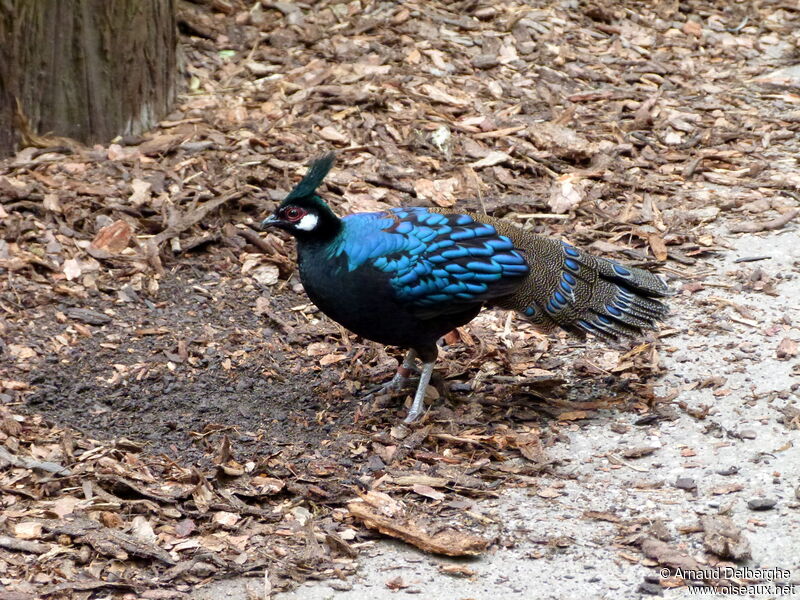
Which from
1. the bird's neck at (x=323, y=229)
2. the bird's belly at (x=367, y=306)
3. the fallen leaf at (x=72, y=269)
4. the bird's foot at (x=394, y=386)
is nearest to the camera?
the bird's belly at (x=367, y=306)

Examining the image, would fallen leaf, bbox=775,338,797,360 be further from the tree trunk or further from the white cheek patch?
the tree trunk

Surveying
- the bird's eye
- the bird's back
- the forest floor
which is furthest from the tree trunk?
the bird's back

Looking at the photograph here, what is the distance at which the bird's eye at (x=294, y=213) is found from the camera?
5676 millimetres

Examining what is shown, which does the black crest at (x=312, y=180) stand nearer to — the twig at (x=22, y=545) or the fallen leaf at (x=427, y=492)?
the fallen leaf at (x=427, y=492)

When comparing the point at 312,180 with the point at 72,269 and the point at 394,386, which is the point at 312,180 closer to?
the point at 394,386

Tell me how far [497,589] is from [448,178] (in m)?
4.01

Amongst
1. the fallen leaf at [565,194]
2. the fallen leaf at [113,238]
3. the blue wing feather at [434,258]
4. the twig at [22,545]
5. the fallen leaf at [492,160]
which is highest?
the blue wing feather at [434,258]

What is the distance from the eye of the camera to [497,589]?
4.36 m

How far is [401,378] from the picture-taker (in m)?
6.17

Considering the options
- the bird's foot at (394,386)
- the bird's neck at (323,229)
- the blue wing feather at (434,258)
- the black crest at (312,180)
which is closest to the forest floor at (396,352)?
the bird's foot at (394,386)

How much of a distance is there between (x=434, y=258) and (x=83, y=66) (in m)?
3.40

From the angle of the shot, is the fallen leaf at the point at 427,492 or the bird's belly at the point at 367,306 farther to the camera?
the bird's belly at the point at 367,306
